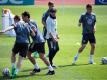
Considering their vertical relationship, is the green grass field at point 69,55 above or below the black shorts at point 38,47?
below

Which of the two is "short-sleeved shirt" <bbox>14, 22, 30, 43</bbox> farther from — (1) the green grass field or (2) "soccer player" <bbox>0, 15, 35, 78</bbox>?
(1) the green grass field

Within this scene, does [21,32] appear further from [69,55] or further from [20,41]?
[69,55]

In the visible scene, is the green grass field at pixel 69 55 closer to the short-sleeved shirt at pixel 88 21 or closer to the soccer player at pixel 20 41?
the soccer player at pixel 20 41

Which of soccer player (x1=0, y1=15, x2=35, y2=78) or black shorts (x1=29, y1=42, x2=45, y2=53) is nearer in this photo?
soccer player (x1=0, y1=15, x2=35, y2=78)

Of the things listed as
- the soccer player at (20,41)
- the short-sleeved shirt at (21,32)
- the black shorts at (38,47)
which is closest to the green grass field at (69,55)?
the soccer player at (20,41)

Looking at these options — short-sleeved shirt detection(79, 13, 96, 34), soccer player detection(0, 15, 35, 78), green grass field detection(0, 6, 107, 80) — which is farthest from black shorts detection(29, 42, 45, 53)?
short-sleeved shirt detection(79, 13, 96, 34)

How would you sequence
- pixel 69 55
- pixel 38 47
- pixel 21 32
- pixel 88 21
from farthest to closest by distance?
pixel 69 55 → pixel 88 21 → pixel 38 47 → pixel 21 32

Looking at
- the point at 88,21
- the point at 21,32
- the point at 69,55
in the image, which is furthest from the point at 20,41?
the point at 69,55

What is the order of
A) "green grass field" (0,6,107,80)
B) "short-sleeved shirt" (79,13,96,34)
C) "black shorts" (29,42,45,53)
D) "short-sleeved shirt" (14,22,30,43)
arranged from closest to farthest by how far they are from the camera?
"short-sleeved shirt" (14,22,30,43) < "green grass field" (0,6,107,80) < "black shorts" (29,42,45,53) < "short-sleeved shirt" (79,13,96,34)

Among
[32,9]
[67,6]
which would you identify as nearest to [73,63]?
[32,9]

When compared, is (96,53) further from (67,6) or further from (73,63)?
(67,6)

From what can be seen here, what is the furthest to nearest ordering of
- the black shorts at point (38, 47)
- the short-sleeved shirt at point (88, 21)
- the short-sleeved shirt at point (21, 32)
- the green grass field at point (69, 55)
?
1. the short-sleeved shirt at point (88, 21)
2. the black shorts at point (38, 47)
3. the green grass field at point (69, 55)
4. the short-sleeved shirt at point (21, 32)

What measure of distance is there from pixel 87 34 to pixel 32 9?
63.1 ft

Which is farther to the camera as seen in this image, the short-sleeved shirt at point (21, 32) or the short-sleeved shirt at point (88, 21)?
the short-sleeved shirt at point (88, 21)
